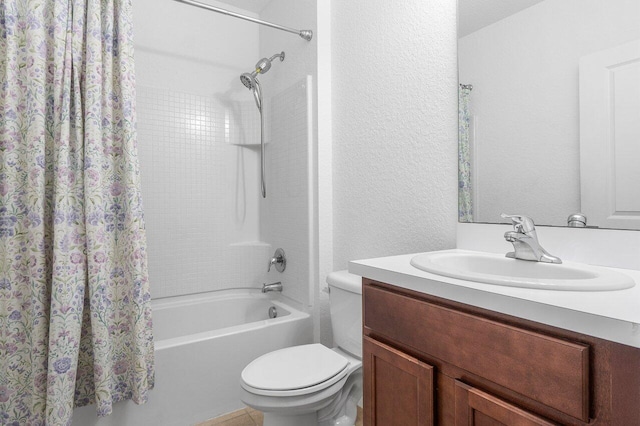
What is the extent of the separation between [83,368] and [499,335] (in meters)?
1.55

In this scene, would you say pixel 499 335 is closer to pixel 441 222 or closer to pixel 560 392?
pixel 560 392

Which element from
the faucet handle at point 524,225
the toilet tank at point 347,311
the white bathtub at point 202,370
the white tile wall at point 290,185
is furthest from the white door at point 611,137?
the white bathtub at point 202,370

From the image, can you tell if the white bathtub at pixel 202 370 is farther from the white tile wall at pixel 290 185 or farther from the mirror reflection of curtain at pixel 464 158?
the mirror reflection of curtain at pixel 464 158

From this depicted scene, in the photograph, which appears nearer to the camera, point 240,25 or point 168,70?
point 168,70

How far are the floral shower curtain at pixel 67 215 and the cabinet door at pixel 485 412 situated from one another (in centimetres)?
123

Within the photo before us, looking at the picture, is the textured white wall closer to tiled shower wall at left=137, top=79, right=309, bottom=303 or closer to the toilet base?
tiled shower wall at left=137, top=79, right=309, bottom=303

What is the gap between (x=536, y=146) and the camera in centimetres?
110

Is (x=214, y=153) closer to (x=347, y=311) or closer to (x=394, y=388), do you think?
(x=347, y=311)

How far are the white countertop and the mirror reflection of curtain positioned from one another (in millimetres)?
492

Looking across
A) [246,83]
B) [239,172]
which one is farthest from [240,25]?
[239,172]

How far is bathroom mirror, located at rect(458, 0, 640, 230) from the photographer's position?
92 centimetres

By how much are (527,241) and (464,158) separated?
43cm

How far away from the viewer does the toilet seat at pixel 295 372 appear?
119 centimetres

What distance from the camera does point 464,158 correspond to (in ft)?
4.24
